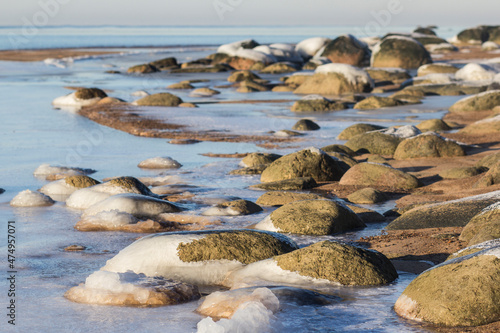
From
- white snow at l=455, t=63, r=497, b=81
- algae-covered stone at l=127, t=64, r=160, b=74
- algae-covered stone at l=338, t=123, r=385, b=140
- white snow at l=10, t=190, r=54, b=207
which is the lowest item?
algae-covered stone at l=127, t=64, r=160, b=74

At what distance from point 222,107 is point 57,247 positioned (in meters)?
13.6

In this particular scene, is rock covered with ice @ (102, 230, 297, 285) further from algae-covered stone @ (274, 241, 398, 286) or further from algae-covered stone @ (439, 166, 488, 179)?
algae-covered stone @ (439, 166, 488, 179)

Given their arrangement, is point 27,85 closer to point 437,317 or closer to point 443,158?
point 443,158

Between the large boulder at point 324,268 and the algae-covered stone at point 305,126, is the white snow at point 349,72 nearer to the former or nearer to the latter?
the algae-covered stone at point 305,126

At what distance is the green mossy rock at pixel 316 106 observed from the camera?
18.7m

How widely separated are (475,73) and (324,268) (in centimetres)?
2299

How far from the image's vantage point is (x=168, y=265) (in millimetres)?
5195

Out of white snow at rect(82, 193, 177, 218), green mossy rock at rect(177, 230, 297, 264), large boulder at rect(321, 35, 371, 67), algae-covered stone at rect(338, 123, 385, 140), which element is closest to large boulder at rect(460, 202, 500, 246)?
green mossy rock at rect(177, 230, 297, 264)

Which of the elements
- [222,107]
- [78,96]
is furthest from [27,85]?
[222,107]

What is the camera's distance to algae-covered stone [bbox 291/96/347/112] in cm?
1870

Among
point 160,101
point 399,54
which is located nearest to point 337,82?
point 160,101

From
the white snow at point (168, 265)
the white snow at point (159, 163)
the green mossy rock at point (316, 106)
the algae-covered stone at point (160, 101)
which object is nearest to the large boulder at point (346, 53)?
the green mossy rock at point (316, 106)

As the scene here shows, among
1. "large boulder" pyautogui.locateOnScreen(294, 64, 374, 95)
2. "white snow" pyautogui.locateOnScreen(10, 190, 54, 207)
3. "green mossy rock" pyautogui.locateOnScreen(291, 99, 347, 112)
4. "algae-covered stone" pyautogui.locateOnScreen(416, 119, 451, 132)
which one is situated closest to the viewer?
"white snow" pyautogui.locateOnScreen(10, 190, 54, 207)

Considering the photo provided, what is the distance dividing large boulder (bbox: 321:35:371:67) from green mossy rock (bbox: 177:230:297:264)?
33.2 metres
